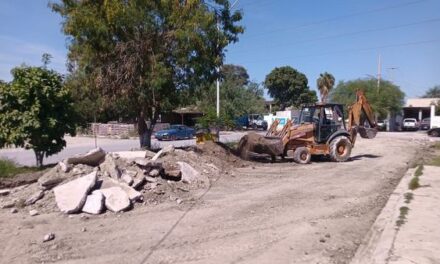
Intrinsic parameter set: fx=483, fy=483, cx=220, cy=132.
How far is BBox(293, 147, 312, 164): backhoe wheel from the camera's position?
19.1 metres

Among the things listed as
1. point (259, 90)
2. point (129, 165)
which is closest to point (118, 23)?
point (129, 165)

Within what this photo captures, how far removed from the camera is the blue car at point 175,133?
44312 mm

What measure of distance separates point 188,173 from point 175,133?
32136 mm

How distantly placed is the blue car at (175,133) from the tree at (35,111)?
96.6 feet

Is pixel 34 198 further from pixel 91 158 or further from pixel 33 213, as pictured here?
pixel 91 158

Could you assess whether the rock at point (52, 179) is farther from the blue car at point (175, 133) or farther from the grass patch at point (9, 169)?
the blue car at point (175, 133)

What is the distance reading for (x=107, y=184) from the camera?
10.5 metres

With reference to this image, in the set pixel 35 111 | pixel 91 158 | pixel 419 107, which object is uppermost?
pixel 419 107

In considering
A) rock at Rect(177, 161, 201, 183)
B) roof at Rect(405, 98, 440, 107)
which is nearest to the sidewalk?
rock at Rect(177, 161, 201, 183)

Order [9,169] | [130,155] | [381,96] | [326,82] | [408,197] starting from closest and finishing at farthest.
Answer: [408,197] < [130,155] < [9,169] < [381,96] < [326,82]

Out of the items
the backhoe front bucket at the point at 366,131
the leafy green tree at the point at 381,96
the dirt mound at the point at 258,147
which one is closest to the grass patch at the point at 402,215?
the dirt mound at the point at 258,147

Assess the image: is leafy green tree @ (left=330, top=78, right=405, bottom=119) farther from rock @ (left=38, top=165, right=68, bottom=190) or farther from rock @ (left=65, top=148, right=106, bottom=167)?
rock @ (left=38, top=165, right=68, bottom=190)

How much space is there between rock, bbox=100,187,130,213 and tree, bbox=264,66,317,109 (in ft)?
239

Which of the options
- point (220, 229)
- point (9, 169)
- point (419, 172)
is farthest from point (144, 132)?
point (220, 229)
